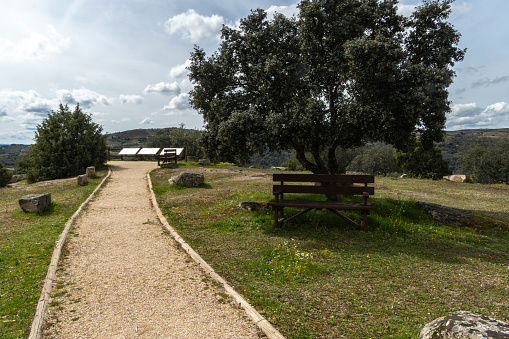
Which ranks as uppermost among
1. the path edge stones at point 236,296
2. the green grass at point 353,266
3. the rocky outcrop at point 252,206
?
the rocky outcrop at point 252,206

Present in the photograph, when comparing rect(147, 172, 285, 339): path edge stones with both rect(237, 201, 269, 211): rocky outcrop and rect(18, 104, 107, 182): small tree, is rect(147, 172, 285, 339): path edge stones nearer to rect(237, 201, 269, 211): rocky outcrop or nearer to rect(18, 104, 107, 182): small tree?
rect(237, 201, 269, 211): rocky outcrop

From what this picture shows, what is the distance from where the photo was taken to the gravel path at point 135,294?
4016 mm

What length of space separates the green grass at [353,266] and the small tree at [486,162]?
1526 inches

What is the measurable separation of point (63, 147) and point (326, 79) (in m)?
22.0

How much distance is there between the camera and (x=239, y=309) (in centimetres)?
450

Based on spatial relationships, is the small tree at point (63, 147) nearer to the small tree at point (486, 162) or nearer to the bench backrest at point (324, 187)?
the bench backrest at point (324, 187)

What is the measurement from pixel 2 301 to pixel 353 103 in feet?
31.6

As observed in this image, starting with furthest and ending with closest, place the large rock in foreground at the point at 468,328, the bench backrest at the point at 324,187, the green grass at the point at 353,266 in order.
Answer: the bench backrest at the point at 324,187 → the green grass at the point at 353,266 → the large rock in foreground at the point at 468,328

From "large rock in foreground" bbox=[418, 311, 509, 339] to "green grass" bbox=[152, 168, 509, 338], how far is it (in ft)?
3.19

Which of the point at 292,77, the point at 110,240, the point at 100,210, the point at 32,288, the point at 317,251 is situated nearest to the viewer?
the point at 32,288

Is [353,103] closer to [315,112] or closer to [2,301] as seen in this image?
[315,112]

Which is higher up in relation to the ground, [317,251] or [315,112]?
[315,112]

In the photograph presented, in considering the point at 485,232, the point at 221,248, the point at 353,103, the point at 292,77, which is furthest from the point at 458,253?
the point at 292,77

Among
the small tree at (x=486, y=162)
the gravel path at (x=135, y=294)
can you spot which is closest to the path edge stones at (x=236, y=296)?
the gravel path at (x=135, y=294)
